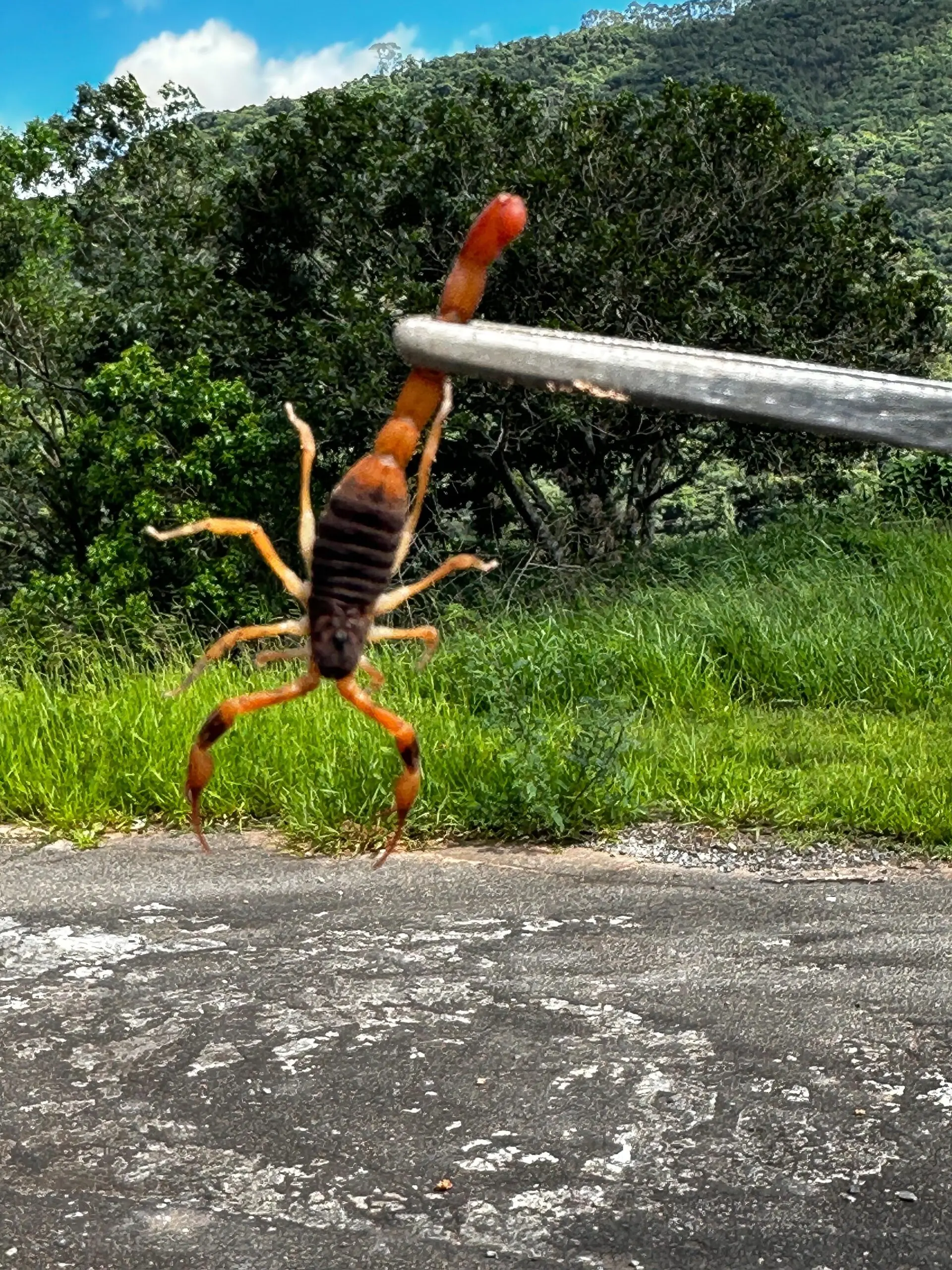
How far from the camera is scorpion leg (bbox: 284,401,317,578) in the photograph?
0.58 meters

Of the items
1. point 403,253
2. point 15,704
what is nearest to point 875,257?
point 403,253

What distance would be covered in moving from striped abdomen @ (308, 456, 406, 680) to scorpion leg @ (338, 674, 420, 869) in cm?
7

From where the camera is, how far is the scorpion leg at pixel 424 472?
0.52 meters

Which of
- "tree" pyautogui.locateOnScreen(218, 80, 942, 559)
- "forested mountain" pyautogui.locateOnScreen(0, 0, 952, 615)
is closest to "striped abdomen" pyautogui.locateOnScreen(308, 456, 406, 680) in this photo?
"forested mountain" pyautogui.locateOnScreen(0, 0, 952, 615)

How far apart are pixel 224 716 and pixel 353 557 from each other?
0.13 m

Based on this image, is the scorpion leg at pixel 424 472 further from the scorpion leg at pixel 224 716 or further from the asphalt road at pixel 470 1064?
the asphalt road at pixel 470 1064

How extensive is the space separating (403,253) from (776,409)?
751 centimetres

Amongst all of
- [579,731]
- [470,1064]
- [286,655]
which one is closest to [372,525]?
[286,655]

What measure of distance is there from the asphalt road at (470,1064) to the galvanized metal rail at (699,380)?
2.56 m

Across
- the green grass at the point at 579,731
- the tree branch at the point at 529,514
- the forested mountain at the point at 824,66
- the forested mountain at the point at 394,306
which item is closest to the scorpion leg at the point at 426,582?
the green grass at the point at 579,731

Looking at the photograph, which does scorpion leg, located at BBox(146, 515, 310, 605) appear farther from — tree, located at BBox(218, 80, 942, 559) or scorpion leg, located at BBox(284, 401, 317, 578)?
tree, located at BBox(218, 80, 942, 559)

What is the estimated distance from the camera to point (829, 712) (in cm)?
583

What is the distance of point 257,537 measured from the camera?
63cm

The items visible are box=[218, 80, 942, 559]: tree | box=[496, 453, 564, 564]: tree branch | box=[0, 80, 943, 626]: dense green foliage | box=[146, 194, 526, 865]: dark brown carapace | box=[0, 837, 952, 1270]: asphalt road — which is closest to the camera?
box=[146, 194, 526, 865]: dark brown carapace
